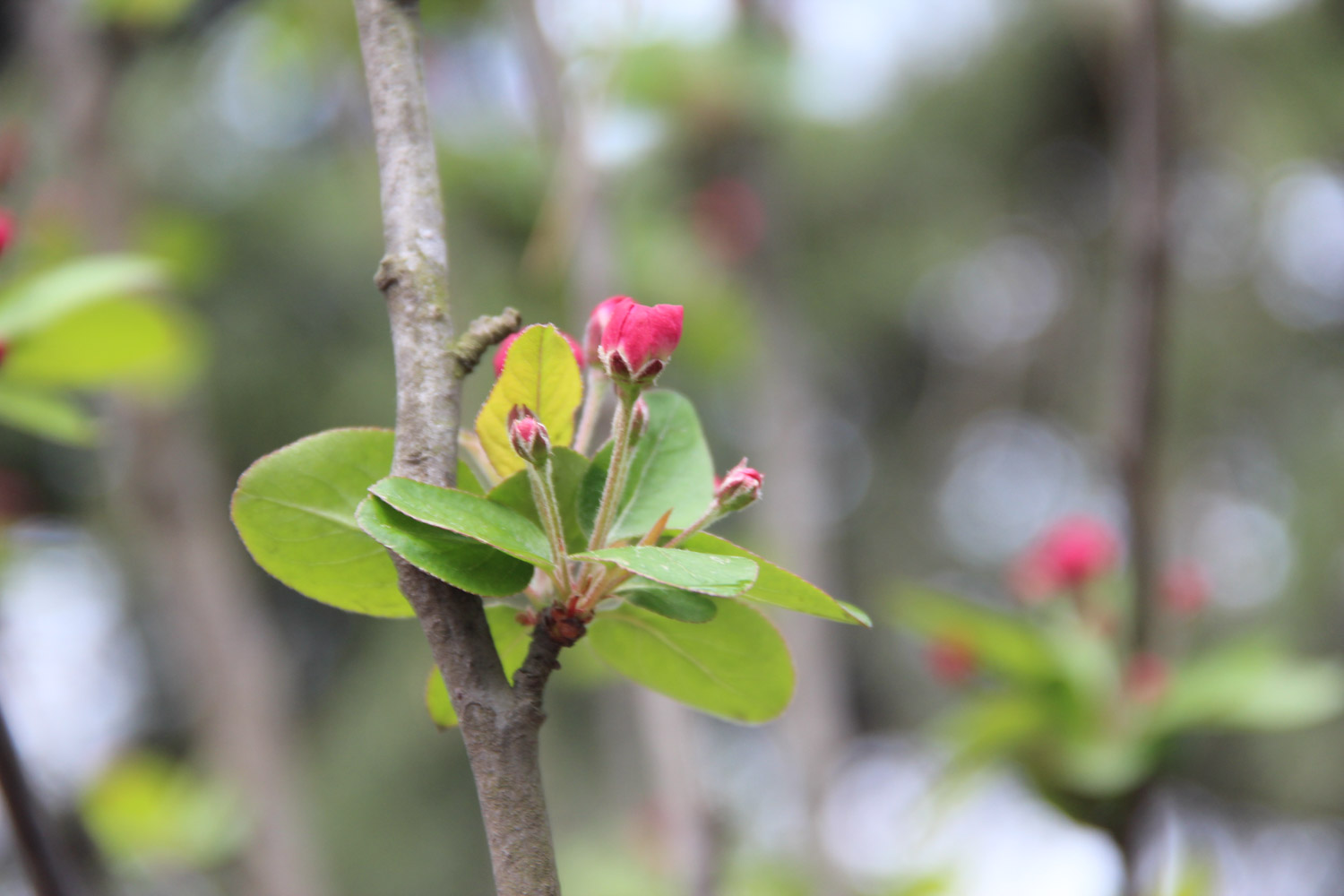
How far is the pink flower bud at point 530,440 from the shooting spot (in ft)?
1.53

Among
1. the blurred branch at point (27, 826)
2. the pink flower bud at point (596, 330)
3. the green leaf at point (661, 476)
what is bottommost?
the blurred branch at point (27, 826)

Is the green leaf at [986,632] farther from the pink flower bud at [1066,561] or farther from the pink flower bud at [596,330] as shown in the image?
the pink flower bud at [596,330]

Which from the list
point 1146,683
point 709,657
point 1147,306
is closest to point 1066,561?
point 1146,683

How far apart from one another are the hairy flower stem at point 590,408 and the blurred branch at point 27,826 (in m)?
0.38

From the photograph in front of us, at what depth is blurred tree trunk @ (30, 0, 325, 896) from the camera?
5.12 ft

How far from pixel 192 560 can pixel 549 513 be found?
4.47 ft

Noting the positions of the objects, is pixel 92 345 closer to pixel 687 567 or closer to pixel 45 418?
pixel 45 418

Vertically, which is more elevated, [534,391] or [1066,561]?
[1066,561]

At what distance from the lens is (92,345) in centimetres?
106

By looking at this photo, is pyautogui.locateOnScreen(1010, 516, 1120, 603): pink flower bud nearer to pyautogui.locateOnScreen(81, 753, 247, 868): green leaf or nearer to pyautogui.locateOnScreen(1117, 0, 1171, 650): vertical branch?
pyautogui.locateOnScreen(1117, 0, 1171, 650): vertical branch

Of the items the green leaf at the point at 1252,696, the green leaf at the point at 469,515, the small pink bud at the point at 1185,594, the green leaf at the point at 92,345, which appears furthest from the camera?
the small pink bud at the point at 1185,594

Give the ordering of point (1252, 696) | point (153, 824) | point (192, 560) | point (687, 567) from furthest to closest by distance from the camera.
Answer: point (153, 824) < point (192, 560) < point (1252, 696) < point (687, 567)

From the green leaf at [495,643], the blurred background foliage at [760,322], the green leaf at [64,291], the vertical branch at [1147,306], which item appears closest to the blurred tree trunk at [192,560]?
the blurred background foliage at [760,322]

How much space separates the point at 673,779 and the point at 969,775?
343 mm
